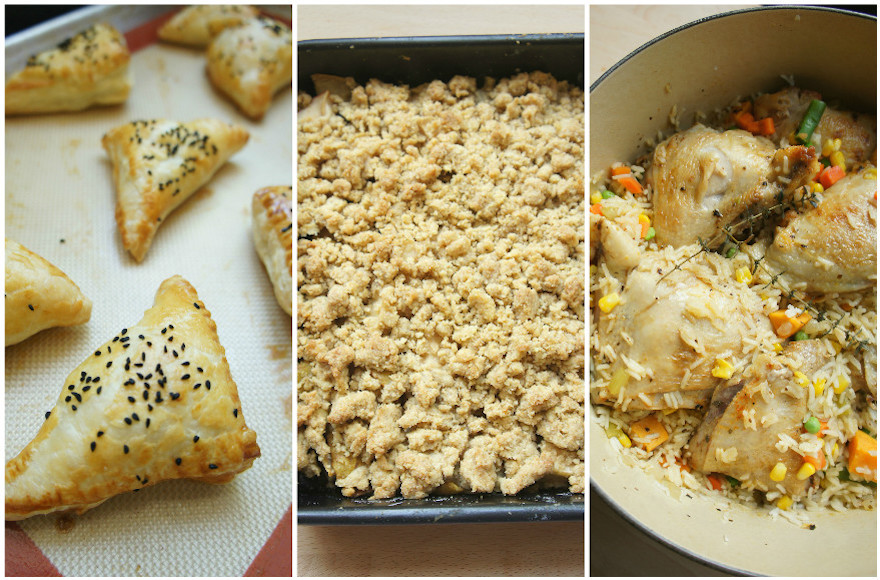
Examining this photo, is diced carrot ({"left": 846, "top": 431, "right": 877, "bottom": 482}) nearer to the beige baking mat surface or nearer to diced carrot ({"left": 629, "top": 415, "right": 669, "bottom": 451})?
diced carrot ({"left": 629, "top": 415, "right": 669, "bottom": 451})

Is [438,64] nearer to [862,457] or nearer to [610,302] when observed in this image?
[610,302]

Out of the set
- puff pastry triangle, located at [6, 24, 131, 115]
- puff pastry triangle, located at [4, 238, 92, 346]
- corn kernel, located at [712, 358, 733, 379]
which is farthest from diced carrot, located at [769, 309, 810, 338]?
puff pastry triangle, located at [6, 24, 131, 115]

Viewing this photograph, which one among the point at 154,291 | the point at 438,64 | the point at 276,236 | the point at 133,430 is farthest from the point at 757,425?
the point at 154,291

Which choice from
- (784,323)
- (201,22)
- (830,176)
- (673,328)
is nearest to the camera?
(673,328)

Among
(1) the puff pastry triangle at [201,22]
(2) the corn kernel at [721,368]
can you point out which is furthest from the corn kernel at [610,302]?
(1) the puff pastry triangle at [201,22]

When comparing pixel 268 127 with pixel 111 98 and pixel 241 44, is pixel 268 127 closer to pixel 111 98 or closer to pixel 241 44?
pixel 241 44

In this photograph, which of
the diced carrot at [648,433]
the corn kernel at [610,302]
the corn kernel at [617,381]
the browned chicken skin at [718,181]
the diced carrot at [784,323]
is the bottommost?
the diced carrot at [648,433]

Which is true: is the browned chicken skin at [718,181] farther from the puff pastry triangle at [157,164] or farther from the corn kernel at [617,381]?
the puff pastry triangle at [157,164]
